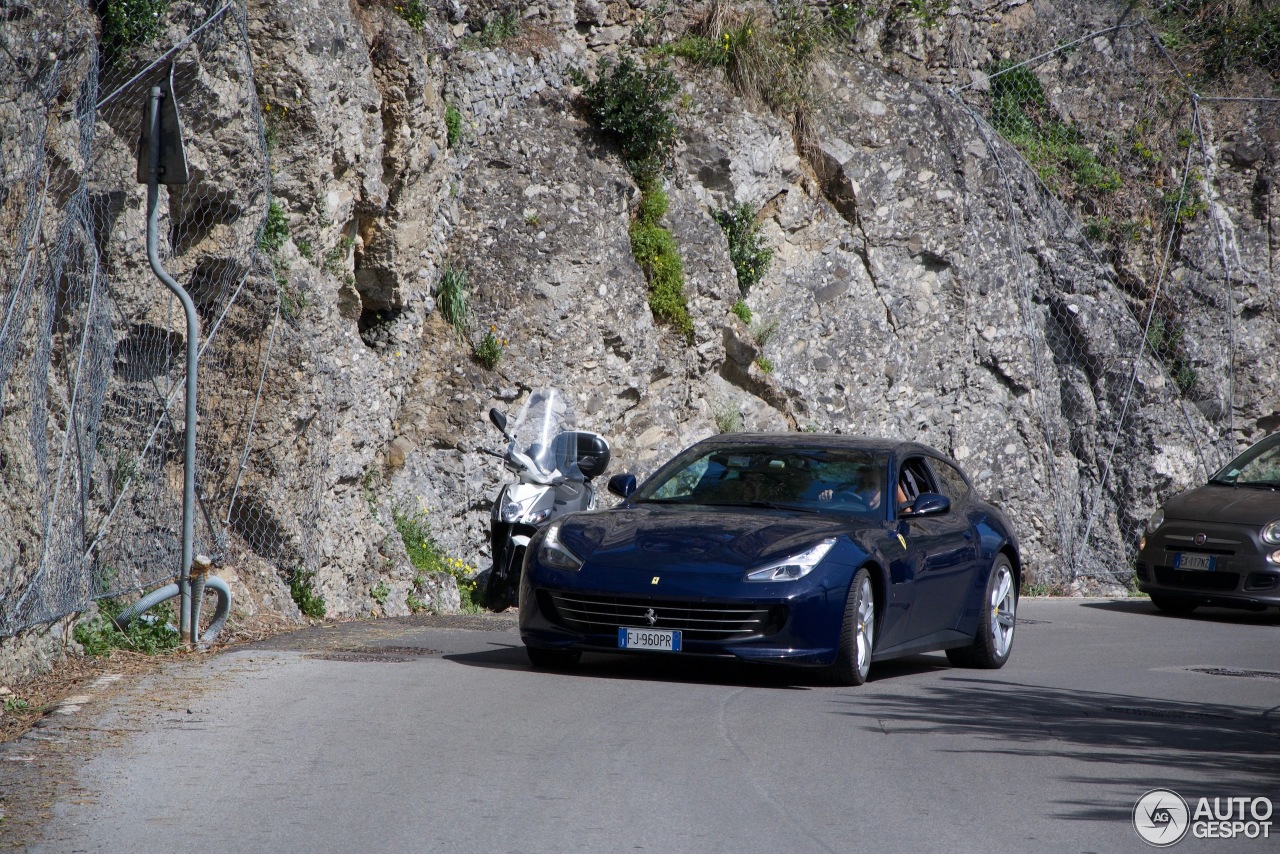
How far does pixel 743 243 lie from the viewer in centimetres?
1953

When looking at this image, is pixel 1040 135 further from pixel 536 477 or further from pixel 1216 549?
pixel 536 477

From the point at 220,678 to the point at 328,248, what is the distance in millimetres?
5954

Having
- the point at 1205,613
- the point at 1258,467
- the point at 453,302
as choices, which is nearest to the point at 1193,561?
the point at 1205,613

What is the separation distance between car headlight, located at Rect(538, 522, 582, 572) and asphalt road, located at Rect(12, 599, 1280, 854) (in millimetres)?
677

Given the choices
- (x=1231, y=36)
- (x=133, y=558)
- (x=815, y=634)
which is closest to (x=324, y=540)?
(x=133, y=558)

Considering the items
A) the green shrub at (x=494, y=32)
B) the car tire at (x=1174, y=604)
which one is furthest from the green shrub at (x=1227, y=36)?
the green shrub at (x=494, y=32)

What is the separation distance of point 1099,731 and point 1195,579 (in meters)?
8.55

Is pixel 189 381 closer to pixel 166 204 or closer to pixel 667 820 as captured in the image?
pixel 166 204

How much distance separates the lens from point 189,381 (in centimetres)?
963

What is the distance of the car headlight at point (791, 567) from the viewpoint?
27.8 ft

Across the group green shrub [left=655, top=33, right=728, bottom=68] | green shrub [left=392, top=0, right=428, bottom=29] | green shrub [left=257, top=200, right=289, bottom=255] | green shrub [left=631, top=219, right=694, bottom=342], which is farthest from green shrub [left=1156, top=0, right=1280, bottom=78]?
green shrub [left=257, top=200, right=289, bottom=255]

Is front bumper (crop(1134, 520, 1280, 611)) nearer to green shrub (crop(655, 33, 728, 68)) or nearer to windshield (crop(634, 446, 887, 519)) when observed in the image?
windshield (crop(634, 446, 887, 519))

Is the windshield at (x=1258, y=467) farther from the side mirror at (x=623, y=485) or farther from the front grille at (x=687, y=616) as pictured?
the front grille at (x=687, y=616)

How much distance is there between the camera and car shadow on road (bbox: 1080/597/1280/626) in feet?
51.8
